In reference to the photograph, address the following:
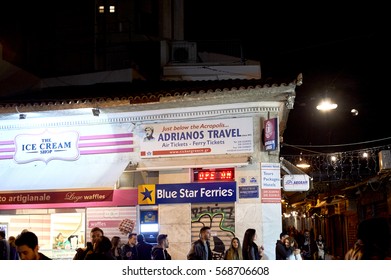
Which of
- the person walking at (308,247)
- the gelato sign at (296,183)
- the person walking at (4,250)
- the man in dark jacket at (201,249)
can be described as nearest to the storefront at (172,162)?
the gelato sign at (296,183)

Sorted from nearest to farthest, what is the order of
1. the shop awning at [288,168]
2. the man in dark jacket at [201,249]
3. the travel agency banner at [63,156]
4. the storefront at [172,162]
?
the man in dark jacket at [201,249]
the storefront at [172,162]
the travel agency banner at [63,156]
the shop awning at [288,168]

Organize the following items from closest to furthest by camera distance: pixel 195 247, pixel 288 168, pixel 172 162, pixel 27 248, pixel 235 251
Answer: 1. pixel 27 248
2. pixel 195 247
3. pixel 235 251
4. pixel 172 162
5. pixel 288 168

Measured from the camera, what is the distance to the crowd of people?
4078 mm

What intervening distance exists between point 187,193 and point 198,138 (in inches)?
50.1

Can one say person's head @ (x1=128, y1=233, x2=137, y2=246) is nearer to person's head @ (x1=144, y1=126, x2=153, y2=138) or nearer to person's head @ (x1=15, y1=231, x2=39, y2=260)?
person's head @ (x1=144, y1=126, x2=153, y2=138)

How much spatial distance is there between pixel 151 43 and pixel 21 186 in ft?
32.6

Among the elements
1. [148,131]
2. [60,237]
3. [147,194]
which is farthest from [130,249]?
[60,237]

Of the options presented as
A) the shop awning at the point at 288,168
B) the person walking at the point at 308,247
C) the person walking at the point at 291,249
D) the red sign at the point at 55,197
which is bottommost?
the person walking at the point at 308,247

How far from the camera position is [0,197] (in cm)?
1213

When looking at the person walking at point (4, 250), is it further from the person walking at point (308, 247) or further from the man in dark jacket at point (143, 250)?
the person walking at point (308, 247)

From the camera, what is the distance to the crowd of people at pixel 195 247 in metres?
4.08

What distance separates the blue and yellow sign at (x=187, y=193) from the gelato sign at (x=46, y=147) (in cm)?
211

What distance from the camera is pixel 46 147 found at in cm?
1266

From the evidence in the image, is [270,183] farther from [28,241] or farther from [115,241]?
[28,241]
